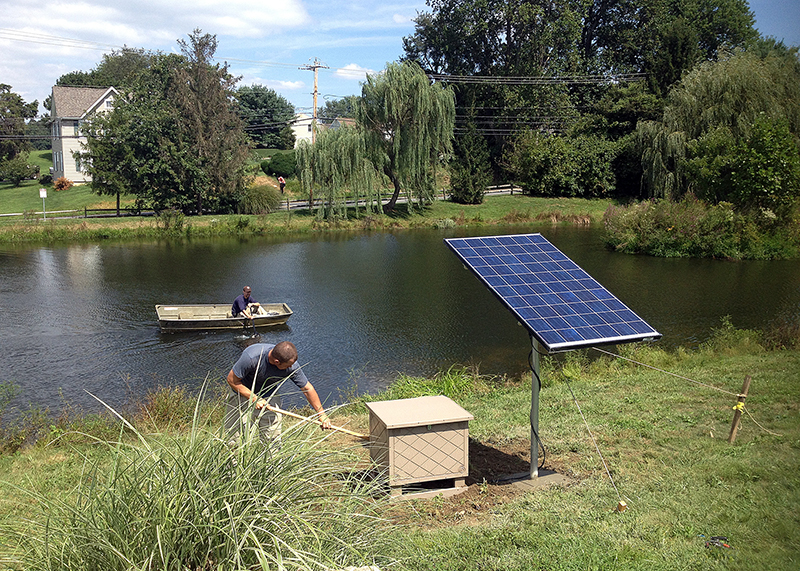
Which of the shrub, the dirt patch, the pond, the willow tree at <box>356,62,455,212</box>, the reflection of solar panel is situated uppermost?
the willow tree at <box>356,62,455,212</box>

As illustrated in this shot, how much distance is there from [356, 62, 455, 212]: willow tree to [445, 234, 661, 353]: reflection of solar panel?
36154 mm

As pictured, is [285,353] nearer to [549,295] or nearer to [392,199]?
[549,295]

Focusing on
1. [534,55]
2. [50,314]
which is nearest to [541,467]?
[50,314]

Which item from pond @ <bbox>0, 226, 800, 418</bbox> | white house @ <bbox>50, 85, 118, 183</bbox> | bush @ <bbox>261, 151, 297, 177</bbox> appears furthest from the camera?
white house @ <bbox>50, 85, 118, 183</bbox>

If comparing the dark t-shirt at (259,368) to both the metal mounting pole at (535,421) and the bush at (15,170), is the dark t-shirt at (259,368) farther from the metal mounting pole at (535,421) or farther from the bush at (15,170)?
the bush at (15,170)

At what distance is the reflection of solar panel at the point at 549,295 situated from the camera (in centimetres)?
708

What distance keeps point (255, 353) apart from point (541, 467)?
346 centimetres

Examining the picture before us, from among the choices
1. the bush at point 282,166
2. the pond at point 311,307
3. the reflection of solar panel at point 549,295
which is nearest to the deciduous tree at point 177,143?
the pond at point 311,307

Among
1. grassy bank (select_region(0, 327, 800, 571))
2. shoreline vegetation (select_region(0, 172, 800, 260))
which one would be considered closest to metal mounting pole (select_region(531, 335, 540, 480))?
grassy bank (select_region(0, 327, 800, 571))

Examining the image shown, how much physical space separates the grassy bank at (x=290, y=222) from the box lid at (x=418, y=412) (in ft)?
113

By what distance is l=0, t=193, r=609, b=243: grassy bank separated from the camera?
37.3 meters

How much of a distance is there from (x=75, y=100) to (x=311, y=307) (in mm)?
52247

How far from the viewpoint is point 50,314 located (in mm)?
21875

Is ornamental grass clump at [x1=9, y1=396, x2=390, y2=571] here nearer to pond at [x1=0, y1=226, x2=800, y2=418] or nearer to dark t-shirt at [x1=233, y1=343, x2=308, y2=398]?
dark t-shirt at [x1=233, y1=343, x2=308, y2=398]
